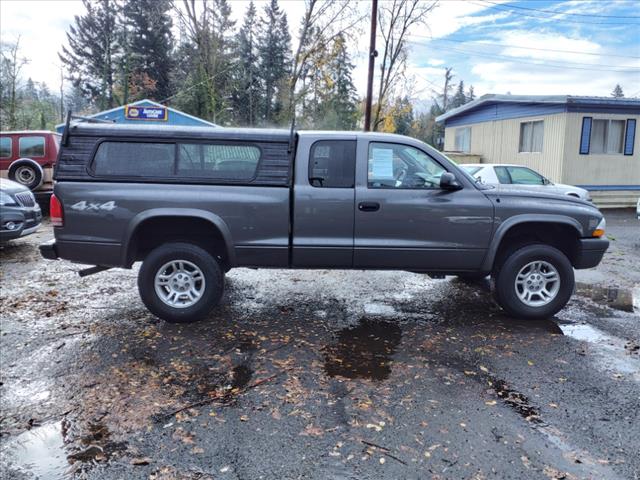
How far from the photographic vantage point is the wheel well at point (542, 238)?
5359 mm

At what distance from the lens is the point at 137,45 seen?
39750 mm

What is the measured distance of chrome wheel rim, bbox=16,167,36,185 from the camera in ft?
41.8

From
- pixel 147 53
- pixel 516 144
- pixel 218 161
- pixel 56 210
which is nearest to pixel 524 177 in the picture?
pixel 516 144

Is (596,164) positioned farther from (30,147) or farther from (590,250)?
(30,147)

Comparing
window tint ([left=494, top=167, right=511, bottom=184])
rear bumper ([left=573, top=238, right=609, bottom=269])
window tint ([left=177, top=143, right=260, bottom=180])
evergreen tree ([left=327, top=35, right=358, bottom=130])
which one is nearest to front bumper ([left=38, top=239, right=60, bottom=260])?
window tint ([left=177, top=143, right=260, bottom=180])

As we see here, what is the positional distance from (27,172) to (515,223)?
12.4 metres

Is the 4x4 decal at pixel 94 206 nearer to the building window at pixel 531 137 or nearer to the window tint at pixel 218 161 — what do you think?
the window tint at pixel 218 161

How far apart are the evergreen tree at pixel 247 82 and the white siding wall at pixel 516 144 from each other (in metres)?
20.8

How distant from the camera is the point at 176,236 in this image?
209 inches

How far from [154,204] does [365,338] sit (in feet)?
8.13

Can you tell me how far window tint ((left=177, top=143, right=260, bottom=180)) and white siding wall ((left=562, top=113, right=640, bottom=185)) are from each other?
14.3 m

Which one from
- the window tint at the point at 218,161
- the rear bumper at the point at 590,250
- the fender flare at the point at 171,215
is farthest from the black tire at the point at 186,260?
the rear bumper at the point at 590,250

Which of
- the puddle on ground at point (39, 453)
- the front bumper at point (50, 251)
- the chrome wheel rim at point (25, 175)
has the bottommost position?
the puddle on ground at point (39, 453)

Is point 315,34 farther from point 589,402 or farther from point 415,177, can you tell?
point 589,402
